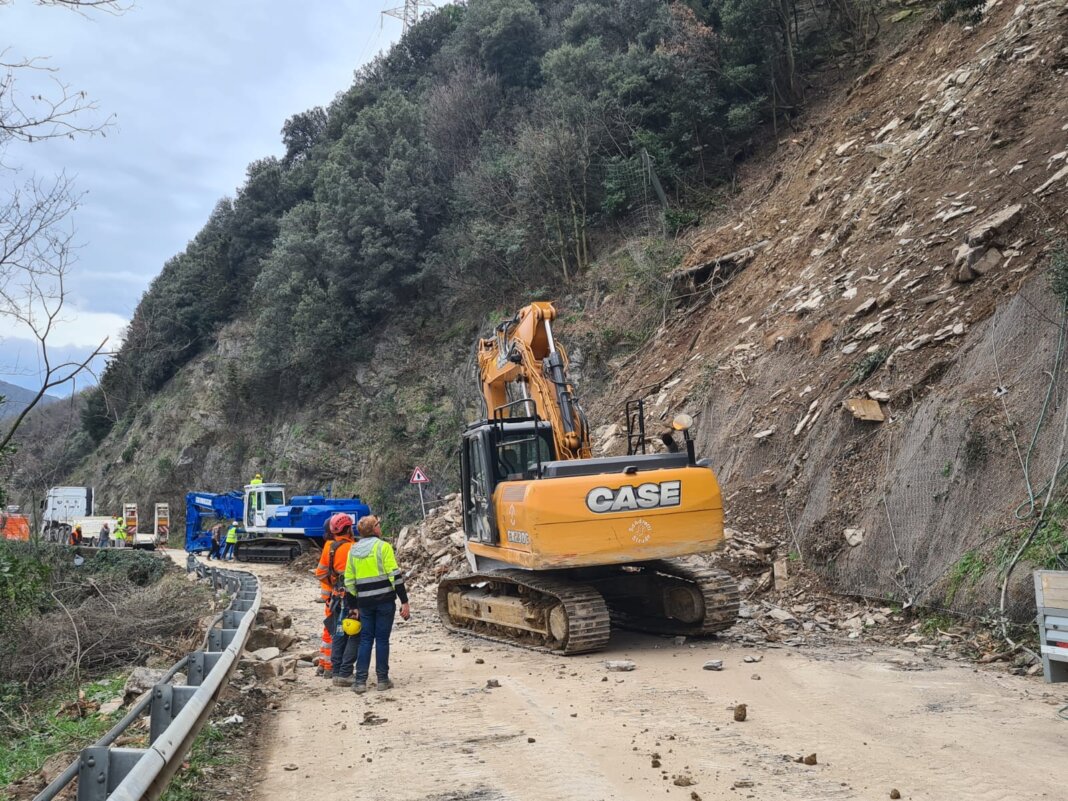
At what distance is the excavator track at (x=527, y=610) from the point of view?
929 cm

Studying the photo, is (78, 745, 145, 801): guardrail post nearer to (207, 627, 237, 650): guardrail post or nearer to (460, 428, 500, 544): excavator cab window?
(207, 627, 237, 650): guardrail post

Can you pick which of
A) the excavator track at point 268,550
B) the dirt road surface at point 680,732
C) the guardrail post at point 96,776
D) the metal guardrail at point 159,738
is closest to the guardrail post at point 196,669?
the metal guardrail at point 159,738

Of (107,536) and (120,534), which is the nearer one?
(120,534)

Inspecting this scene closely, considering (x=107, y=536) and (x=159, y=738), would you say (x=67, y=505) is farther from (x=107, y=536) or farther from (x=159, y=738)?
(x=159, y=738)

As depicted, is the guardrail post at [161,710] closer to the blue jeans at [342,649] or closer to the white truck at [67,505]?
the blue jeans at [342,649]

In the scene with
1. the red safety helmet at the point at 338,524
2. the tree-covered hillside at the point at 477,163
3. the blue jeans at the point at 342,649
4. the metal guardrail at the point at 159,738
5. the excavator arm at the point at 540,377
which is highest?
the tree-covered hillside at the point at 477,163

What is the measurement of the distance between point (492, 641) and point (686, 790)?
6419 millimetres

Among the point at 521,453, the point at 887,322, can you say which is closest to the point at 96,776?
the point at 521,453

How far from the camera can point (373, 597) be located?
8.38 metres

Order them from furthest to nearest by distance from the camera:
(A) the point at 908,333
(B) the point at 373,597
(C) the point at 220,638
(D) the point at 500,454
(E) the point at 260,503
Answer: (E) the point at 260,503 → (A) the point at 908,333 → (D) the point at 500,454 → (B) the point at 373,597 → (C) the point at 220,638

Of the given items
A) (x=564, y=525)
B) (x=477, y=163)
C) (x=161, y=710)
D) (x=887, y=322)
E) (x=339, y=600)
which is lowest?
(x=161, y=710)

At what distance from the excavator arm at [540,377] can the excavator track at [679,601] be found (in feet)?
5.68

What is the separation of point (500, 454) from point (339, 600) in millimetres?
2728

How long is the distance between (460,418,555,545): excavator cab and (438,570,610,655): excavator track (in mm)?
725
